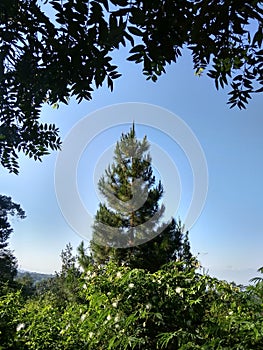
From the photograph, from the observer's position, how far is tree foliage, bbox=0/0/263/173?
0.77 m

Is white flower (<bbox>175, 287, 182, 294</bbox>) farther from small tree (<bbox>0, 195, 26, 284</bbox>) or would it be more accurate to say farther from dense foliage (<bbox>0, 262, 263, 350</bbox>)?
small tree (<bbox>0, 195, 26, 284</bbox>)

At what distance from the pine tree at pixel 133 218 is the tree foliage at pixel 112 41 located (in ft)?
22.0

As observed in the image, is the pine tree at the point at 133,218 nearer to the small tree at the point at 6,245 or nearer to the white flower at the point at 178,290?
the small tree at the point at 6,245

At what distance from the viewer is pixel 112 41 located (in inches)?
29.5

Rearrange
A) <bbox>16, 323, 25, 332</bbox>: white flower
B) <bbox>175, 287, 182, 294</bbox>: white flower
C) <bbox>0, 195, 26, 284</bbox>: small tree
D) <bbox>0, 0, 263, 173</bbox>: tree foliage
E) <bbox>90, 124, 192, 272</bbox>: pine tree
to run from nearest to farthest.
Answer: <bbox>0, 0, 263, 173</bbox>: tree foliage, <bbox>16, 323, 25, 332</bbox>: white flower, <bbox>175, 287, 182, 294</bbox>: white flower, <bbox>0, 195, 26, 284</bbox>: small tree, <bbox>90, 124, 192, 272</bbox>: pine tree

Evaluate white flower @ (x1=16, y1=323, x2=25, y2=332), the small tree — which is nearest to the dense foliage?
white flower @ (x1=16, y1=323, x2=25, y2=332)

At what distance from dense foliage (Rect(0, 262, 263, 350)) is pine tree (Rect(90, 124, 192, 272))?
5.97 meters

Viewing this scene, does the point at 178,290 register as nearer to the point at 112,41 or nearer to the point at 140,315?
the point at 140,315

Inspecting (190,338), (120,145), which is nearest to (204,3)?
(190,338)

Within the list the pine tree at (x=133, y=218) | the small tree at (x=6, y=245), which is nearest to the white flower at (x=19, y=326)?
the small tree at (x=6, y=245)

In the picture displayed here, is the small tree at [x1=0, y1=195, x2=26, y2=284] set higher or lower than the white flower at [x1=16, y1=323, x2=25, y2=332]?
higher

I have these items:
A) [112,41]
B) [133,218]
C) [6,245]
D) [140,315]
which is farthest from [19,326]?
[6,245]

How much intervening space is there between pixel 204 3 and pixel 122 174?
7.79 metres

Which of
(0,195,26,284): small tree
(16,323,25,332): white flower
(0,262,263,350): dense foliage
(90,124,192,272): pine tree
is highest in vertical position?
(90,124,192,272): pine tree
